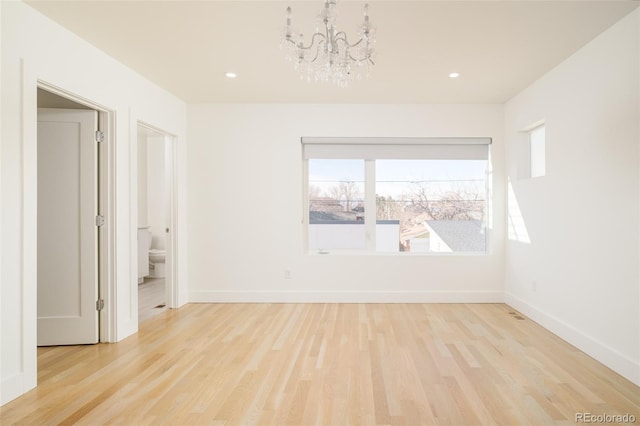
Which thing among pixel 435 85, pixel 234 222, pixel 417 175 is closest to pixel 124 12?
pixel 234 222

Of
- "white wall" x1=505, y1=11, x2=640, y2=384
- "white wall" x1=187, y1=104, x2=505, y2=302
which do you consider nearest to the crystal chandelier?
"white wall" x1=505, y1=11, x2=640, y2=384

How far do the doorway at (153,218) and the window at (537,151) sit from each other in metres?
4.39

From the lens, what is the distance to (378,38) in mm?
2824

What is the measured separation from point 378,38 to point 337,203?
2.36 m

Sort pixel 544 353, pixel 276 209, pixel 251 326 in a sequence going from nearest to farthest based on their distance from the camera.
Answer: pixel 544 353
pixel 251 326
pixel 276 209

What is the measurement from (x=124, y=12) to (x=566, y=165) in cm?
386

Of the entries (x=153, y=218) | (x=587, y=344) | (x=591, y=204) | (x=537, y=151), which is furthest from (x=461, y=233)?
(x=153, y=218)

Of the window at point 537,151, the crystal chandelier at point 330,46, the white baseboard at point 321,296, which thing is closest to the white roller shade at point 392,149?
the window at point 537,151

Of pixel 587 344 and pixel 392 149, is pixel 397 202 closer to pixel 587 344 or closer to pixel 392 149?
pixel 392 149

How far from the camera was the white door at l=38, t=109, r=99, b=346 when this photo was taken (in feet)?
10.2

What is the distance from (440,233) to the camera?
189 inches

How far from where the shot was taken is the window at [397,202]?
4.75 meters

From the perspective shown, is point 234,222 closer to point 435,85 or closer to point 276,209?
point 276,209

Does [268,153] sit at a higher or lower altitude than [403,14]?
lower
